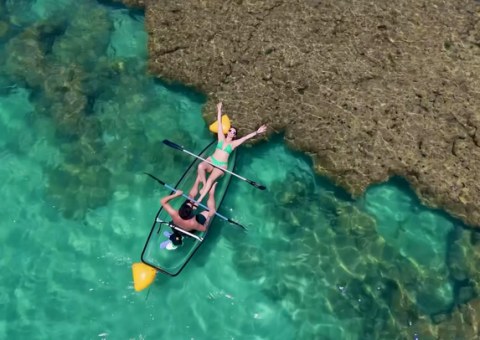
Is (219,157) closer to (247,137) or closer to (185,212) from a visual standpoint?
(247,137)

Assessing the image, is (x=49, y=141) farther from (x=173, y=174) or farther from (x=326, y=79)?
(x=326, y=79)

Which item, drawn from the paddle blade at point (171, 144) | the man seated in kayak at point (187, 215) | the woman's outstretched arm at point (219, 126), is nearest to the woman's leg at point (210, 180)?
the man seated in kayak at point (187, 215)

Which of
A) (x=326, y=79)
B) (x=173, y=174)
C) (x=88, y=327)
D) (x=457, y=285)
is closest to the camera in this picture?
(x=88, y=327)

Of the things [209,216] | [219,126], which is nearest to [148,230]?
[209,216]

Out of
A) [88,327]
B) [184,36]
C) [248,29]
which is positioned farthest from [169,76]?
[88,327]

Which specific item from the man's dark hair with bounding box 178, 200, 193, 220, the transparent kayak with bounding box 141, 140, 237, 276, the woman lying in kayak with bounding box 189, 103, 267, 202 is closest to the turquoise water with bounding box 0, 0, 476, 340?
the transparent kayak with bounding box 141, 140, 237, 276

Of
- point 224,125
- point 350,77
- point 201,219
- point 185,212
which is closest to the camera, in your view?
point 185,212

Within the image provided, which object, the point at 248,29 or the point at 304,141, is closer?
the point at 304,141
